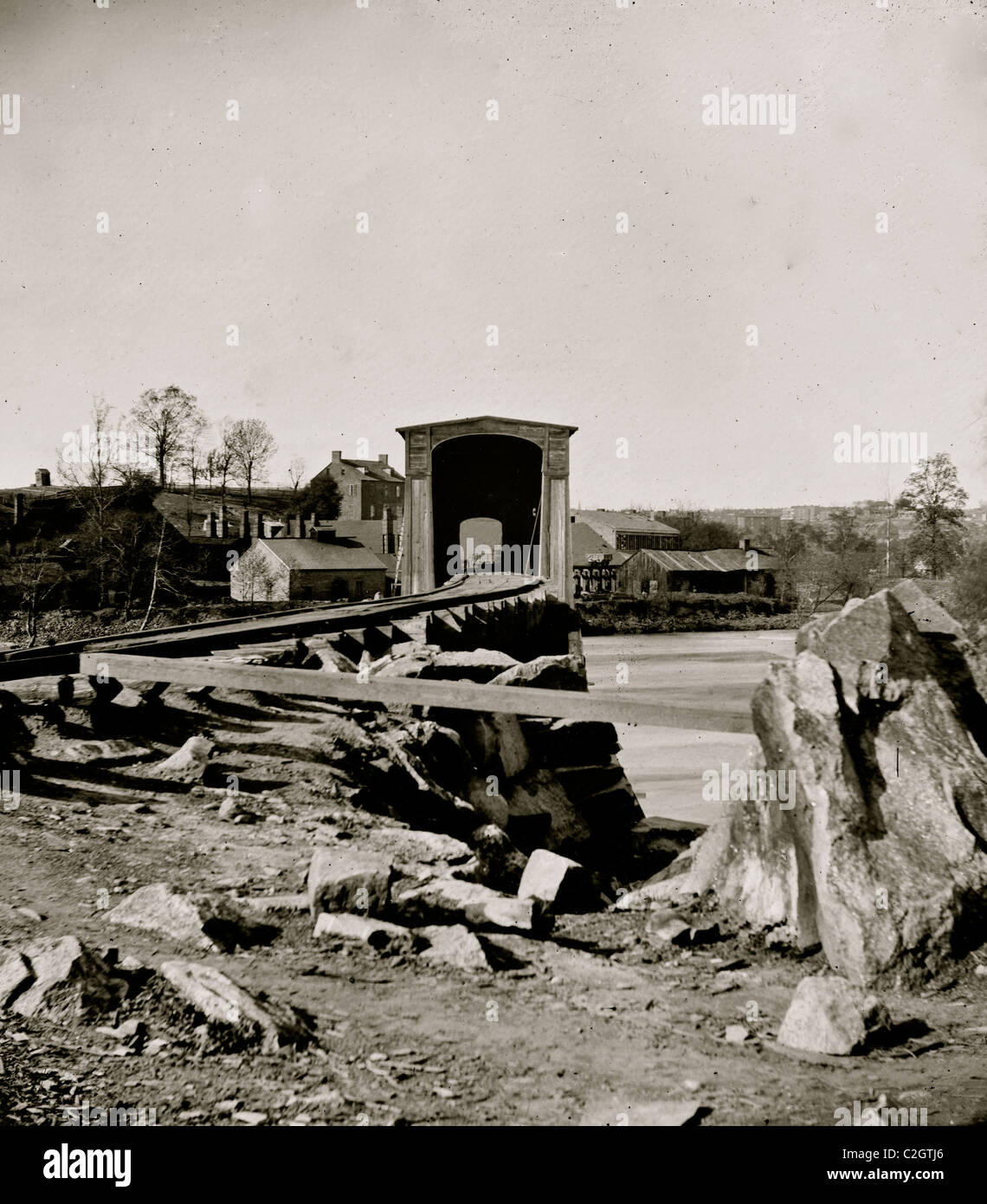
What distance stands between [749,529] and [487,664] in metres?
99.0

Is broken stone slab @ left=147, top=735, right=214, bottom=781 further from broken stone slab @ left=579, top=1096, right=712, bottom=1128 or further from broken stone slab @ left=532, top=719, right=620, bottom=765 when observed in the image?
broken stone slab @ left=532, top=719, right=620, bottom=765

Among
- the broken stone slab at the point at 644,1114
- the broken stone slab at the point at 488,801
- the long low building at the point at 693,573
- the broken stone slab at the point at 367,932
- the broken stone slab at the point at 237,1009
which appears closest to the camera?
the broken stone slab at the point at 644,1114

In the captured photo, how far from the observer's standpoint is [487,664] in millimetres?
10805

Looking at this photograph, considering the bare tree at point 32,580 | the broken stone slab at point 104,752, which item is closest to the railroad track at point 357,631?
the broken stone slab at point 104,752

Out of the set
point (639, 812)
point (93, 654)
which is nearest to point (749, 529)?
point (639, 812)

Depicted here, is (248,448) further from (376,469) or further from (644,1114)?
(644,1114)

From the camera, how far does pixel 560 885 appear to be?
5340 millimetres

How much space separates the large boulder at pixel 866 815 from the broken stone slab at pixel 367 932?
1934mm

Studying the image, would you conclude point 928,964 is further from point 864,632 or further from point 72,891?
point 72,891

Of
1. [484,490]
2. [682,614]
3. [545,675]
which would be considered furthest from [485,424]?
[682,614]

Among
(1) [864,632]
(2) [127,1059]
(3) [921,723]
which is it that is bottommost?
(2) [127,1059]

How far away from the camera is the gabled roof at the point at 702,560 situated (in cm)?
7131

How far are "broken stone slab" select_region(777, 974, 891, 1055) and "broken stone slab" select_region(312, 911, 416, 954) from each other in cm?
165

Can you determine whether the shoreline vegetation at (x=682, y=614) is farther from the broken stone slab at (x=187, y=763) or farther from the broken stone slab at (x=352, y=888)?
the broken stone slab at (x=352, y=888)
